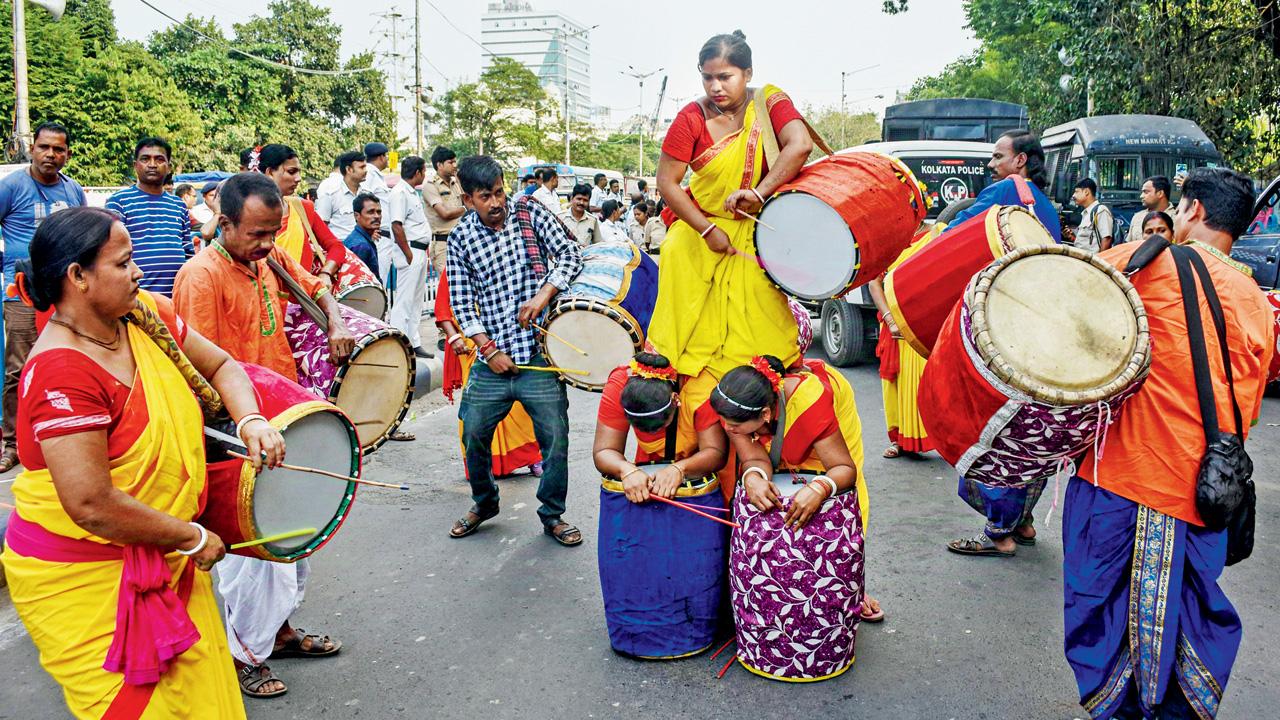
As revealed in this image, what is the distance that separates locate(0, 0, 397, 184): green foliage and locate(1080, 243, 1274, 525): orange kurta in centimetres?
2105

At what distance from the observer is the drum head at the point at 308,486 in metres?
2.55

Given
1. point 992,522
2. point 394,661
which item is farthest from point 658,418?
point 992,522

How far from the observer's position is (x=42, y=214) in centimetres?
599

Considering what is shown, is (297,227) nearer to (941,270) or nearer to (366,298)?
(366,298)

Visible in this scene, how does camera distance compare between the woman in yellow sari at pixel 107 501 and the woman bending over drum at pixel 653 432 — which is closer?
the woman in yellow sari at pixel 107 501

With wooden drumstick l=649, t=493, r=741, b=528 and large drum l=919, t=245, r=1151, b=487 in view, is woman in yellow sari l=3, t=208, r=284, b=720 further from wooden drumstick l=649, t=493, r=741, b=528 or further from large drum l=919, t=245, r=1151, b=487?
large drum l=919, t=245, r=1151, b=487

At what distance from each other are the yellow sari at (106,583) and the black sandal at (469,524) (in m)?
2.70

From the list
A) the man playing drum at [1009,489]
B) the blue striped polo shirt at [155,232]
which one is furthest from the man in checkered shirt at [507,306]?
the man playing drum at [1009,489]

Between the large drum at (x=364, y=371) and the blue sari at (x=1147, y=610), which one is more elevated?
the large drum at (x=364, y=371)

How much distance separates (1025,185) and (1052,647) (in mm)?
2302

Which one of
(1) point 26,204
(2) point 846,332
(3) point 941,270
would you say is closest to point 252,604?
(3) point 941,270

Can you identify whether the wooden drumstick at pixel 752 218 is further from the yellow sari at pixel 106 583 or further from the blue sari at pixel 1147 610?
the yellow sari at pixel 106 583

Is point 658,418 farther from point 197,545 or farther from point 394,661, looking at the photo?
point 197,545

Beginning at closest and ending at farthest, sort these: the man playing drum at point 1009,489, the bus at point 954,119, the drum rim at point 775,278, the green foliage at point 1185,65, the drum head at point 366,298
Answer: the drum rim at point 775,278 → the man playing drum at point 1009,489 → the drum head at point 366,298 → the green foliage at point 1185,65 → the bus at point 954,119
